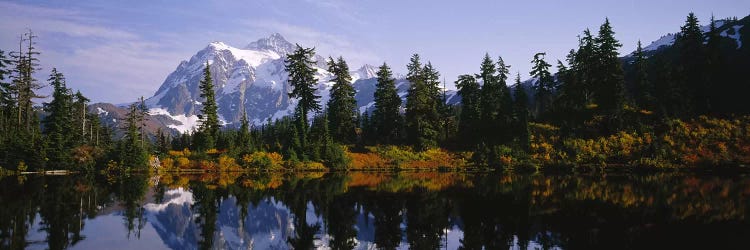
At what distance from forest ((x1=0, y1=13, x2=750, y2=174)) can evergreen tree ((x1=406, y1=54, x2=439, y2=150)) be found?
141 mm

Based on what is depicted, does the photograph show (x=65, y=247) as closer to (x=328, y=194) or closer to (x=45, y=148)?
(x=328, y=194)

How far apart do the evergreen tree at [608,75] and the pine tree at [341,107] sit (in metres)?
30.9

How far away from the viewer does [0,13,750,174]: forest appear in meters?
49.3

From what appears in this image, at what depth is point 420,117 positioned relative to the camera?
63250 mm

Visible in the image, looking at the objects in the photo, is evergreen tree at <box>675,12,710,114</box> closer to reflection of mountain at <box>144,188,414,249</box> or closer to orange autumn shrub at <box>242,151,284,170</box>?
orange autumn shrub at <box>242,151,284,170</box>

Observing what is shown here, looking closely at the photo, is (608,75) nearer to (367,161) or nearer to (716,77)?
(716,77)

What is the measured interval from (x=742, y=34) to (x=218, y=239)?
5170 inches

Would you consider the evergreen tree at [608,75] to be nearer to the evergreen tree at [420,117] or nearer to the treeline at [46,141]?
the evergreen tree at [420,117]

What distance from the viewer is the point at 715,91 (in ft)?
190

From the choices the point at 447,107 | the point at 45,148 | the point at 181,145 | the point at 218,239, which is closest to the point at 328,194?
the point at 218,239

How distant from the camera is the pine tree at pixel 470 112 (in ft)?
213

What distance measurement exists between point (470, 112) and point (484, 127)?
4643 millimetres

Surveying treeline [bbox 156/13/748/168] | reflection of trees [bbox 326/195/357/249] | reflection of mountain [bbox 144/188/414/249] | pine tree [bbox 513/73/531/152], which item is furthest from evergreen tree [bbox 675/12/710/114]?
reflection of mountain [bbox 144/188/414/249]

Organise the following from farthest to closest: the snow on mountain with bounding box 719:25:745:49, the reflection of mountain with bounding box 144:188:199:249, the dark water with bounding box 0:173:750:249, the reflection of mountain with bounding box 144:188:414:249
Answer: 1. the snow on mountain with bounding box 719:25:745:49
2. the reflection of mountain with bounding box 144:188:199:249
3. the reflection of mountain with bounding box 144:188:414:249
4. the dark water with bounding box 0:173:750:249
